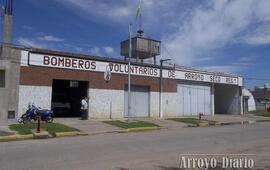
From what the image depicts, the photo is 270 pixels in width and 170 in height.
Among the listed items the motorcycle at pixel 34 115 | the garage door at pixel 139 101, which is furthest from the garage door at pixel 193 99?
A: the motorcycle at pixel 34 115

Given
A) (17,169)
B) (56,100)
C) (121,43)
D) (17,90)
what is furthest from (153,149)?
(121,43)

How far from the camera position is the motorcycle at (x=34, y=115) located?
23812 millimetres

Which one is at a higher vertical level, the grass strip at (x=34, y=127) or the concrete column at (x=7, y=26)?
the concrete column at (x=7, y=26)

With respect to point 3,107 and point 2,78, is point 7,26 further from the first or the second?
point 3,107

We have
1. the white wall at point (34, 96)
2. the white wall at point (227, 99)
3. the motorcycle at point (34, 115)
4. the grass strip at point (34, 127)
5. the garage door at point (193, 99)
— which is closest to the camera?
the grass strip at point (34, 127)

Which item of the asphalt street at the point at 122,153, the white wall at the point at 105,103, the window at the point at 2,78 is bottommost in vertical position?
the asphalt street at the point at 122,153

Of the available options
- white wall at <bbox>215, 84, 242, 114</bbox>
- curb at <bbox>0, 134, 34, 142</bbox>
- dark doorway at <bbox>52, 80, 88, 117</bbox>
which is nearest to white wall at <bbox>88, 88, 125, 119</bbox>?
dark doorway at <bbox>52, 80, 88, 117</bbox>

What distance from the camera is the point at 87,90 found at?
2869cm

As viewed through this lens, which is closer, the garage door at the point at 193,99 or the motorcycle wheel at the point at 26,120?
the motorcycle wheel at the point at 26,120

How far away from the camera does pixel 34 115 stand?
79.1 feet

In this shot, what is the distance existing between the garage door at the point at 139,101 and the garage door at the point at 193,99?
4.20m

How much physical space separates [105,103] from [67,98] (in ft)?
15.0

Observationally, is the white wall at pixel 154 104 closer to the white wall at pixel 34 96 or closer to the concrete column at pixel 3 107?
the white wall at pixel 34 96

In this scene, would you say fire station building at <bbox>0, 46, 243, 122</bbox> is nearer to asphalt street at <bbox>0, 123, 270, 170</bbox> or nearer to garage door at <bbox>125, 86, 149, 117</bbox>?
garage door at <bbox>125, 86, 149, 117</bbox>
